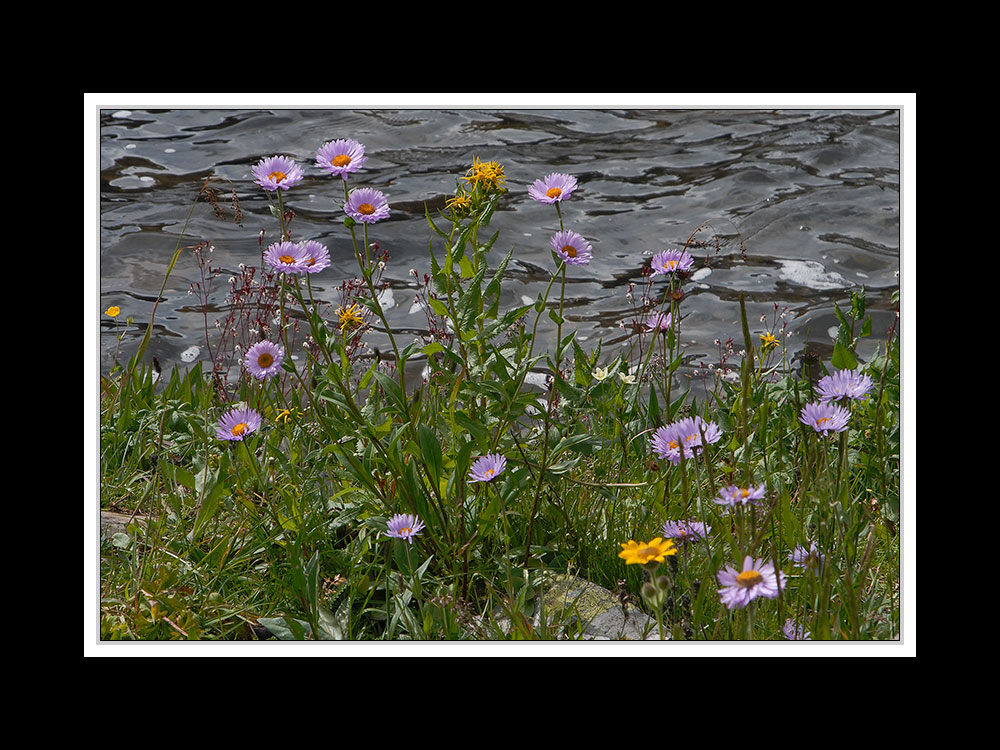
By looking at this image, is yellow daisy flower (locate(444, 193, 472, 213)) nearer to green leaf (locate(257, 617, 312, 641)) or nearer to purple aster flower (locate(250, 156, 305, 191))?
purple aster flower (locate(250, 156, 305, 191))

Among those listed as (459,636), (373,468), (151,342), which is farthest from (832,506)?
(151,342)

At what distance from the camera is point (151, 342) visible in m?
3.15

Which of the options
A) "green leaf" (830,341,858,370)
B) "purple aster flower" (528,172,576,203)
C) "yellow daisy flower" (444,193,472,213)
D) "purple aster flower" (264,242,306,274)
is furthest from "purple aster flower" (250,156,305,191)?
"green leaf" (830,341,858,370)

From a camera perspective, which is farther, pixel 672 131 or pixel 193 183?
pixel 193 183

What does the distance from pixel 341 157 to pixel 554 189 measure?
468mm

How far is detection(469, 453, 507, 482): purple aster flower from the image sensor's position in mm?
1954

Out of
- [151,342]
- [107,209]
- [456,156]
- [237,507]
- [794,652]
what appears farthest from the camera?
[151,342]

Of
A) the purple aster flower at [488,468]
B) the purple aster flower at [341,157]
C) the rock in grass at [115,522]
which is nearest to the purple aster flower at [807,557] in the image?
the purple aster flower at [488,468]

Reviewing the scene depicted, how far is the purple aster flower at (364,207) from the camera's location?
1.97m

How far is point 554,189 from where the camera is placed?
2039mm

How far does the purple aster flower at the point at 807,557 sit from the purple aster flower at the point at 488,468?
0.64 meters

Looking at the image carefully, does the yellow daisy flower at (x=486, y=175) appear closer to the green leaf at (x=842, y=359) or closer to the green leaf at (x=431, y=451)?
the green leaf at (x=431, y=451)

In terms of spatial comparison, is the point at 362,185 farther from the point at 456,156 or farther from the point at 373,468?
the point at 373,468

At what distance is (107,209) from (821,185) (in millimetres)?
2231
